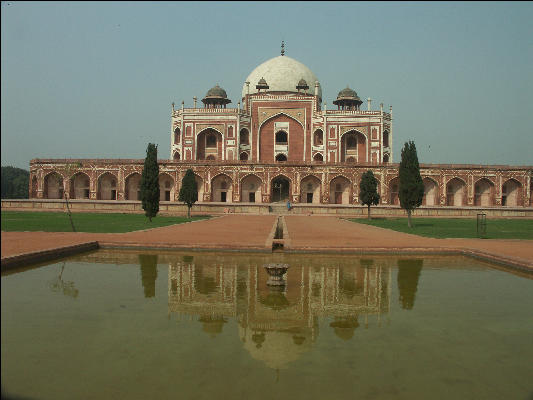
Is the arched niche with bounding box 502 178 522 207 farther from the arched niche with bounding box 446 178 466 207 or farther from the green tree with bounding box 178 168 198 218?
A: the green tree with bounding box 178 168 198 218

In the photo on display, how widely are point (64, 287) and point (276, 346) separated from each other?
11.6 ft

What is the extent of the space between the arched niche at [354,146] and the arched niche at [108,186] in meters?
18.9

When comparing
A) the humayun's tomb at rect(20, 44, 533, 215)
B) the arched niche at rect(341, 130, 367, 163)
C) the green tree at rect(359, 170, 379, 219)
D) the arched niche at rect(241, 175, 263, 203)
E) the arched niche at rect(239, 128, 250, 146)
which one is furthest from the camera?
the arched niche at rect(239, 128, 250, 146)

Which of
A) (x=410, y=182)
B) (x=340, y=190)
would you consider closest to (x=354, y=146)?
(x=340, y=190)

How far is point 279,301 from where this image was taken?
18.6 feet

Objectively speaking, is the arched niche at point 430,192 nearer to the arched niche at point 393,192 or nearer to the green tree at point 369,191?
the arched niche at point 393,192

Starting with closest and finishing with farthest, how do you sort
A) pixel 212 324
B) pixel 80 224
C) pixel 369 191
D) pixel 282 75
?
pixel 212 324 < pixel 80 224 < pixel 369 191 < pixel 282 75

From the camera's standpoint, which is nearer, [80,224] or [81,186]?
[80,224]

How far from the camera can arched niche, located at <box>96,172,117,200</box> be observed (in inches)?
1407

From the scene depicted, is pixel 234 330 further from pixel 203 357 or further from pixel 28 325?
pixel 28 325

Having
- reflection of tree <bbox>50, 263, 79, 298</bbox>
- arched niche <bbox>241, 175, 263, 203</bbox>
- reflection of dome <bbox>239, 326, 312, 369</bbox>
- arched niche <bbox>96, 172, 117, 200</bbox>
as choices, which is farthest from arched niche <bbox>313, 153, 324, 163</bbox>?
reflection of dome <bbox>239, 326, 312, 369</bbox>

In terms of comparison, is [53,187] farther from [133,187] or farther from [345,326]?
[345,326]

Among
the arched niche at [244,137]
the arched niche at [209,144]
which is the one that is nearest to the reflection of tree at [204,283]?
the arched niche at [209,144]

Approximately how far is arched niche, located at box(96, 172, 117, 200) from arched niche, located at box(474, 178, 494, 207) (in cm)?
2811
